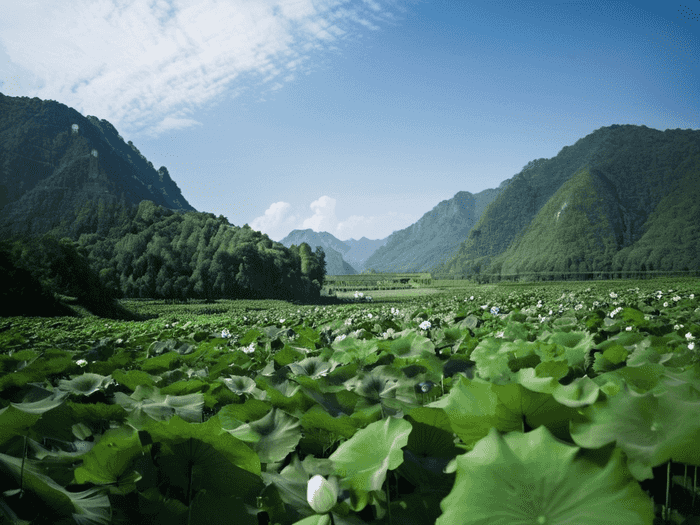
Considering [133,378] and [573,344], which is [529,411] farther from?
[133,378]

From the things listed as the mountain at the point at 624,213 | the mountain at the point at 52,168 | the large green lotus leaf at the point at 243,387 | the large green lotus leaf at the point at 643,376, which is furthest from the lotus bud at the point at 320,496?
the mountain at the point at 52,168

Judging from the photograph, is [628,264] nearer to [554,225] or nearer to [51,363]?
[554,225]

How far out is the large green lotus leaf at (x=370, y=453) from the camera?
0.73 m

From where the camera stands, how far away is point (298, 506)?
2.54 feet

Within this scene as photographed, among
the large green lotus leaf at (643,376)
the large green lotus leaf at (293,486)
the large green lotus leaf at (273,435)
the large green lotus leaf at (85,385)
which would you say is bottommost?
the large green lotus leaf at (85,385)

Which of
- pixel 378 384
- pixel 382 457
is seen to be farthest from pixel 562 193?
pixel 382 457

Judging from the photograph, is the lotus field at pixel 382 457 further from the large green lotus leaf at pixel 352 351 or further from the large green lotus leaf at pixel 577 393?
the large green lotus leaf at pixel 352 351

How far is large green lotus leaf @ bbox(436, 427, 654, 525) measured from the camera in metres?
0.52

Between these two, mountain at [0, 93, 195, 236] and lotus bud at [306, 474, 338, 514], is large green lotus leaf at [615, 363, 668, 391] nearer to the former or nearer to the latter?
lotus bud at [306, 474, 338, 514]

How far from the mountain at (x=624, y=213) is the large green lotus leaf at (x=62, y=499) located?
4359 inches

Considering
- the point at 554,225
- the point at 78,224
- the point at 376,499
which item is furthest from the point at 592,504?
the point at 554,225

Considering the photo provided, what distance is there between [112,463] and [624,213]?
521 feet

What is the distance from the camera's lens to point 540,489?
545 millimetres

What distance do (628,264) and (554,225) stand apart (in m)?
45.2
